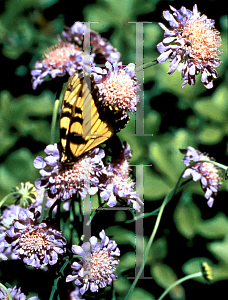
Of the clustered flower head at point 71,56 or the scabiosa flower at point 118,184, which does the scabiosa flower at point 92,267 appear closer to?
the scabiosa flower at point 118,184

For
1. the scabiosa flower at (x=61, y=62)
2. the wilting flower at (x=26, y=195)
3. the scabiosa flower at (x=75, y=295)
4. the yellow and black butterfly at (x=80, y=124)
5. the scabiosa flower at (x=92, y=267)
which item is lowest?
the scabiosa flower at (x=75, y=295)

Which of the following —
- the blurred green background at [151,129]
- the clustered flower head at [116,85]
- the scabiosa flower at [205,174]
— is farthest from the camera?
the blurred green background at [151,129]

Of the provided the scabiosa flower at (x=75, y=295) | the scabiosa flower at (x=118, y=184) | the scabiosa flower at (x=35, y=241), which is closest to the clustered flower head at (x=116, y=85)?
the scabiosa flower at (x=118, y=184)

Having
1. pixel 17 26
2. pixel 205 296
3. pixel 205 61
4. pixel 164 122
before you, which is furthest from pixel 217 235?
pixel 17 26

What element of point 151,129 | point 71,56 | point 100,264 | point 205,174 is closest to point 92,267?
point 100,264

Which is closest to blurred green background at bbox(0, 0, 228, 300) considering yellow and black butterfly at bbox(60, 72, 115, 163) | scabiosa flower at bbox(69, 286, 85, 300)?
scabiosa flower at bbox(69, 286, 85, 300)

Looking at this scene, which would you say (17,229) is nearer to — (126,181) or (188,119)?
(126,181)

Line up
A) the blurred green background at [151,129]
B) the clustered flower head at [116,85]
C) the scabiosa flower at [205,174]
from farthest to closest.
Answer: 1. the blurred green background at [151,129]
2. the scabiosa flower at [205,174]
3. the clustered flower head at [116,85]
